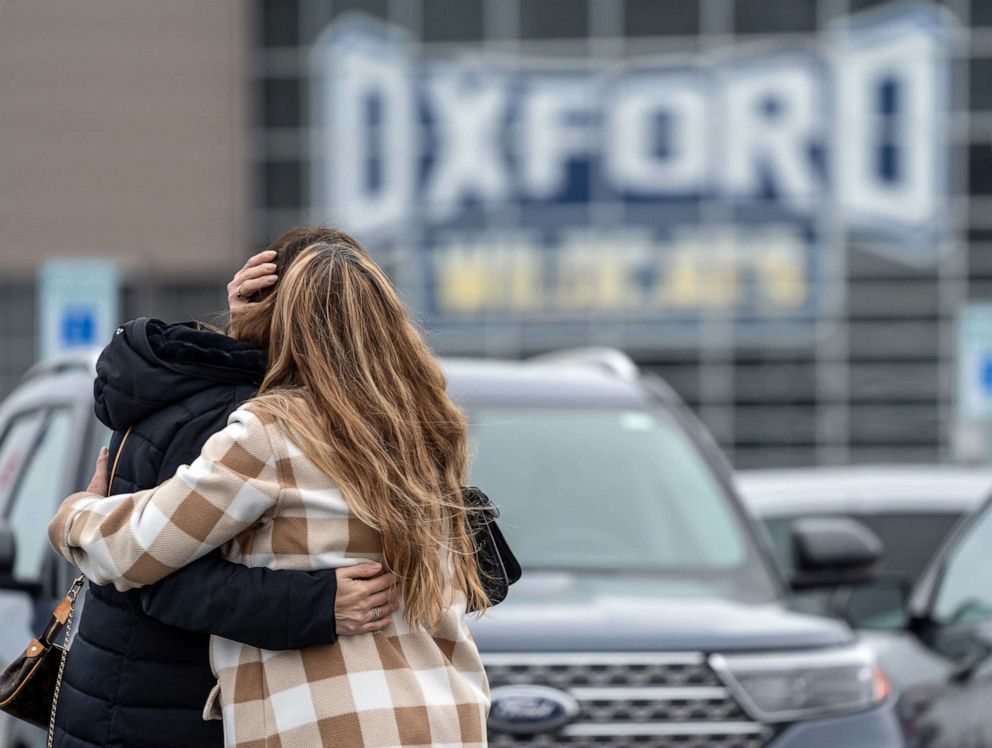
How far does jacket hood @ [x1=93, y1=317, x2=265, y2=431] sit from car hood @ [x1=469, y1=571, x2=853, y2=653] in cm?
143

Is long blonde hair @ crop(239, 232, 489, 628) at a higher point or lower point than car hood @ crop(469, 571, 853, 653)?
higher

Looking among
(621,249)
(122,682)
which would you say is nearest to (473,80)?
(621,249)

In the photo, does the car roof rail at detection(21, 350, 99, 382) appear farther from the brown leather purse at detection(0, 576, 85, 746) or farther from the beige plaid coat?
the beige plaid coat

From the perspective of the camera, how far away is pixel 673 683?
12.7ft

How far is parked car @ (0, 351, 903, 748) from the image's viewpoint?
12.6 ft

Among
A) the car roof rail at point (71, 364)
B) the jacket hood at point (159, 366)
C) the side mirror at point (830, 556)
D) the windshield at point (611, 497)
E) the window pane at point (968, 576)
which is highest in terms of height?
the jacket hood at point (159, 366)

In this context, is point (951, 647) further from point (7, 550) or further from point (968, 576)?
point (7, 550)

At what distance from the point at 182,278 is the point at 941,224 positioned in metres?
12.9

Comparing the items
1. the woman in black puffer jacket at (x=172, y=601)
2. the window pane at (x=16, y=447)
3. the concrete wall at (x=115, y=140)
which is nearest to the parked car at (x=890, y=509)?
the window pane at (x=16, y=447)

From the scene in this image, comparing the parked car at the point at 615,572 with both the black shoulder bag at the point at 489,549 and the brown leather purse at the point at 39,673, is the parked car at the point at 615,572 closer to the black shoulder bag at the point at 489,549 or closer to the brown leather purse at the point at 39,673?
the black shoulder bag at the point at 489,549

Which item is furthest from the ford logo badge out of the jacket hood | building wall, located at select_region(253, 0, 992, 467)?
building wall, located at select_region(253, 0, 992, 467)

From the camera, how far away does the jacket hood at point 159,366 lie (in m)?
2.53

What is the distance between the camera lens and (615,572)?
449 centimetres

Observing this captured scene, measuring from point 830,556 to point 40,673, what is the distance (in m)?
2.67
